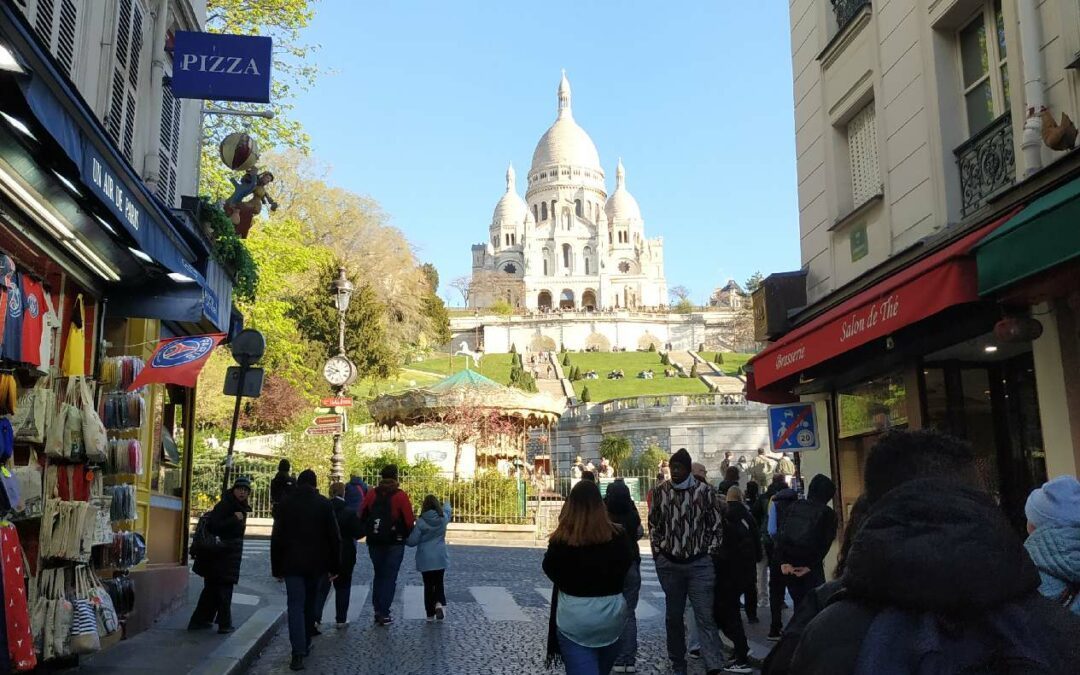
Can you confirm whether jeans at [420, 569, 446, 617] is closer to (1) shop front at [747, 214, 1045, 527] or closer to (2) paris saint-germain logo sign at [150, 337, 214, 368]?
(2) paris saint-germain logo sign at [150, 337, 214, 368]

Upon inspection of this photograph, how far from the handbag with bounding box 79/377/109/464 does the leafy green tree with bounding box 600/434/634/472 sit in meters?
36.7

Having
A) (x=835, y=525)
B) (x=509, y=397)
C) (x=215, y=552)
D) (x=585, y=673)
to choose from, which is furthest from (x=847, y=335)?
(x=509, y=397)

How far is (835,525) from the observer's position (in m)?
8.41

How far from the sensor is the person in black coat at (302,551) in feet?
26.9

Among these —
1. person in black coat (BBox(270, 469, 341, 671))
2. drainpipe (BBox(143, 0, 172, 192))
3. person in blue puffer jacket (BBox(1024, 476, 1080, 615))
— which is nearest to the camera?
person in blue puffer jacket (BBox(1024, 476, 1080, 615))

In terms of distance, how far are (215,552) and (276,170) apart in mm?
35408

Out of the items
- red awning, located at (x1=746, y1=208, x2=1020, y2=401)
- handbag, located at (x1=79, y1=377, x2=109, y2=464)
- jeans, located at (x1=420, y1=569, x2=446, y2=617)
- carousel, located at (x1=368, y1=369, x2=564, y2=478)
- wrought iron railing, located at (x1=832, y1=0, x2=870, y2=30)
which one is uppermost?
wrought iron railing, located at (x1=832, y1=0, x2=870, y2=30)

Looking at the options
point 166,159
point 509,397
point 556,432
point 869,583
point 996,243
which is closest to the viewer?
point 869,583

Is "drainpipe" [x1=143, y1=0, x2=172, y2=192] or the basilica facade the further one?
the basilica facade

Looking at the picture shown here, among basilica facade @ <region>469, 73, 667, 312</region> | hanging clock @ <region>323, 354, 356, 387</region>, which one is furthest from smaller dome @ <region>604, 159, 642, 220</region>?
hanging clock @ <region>323, 354, 356, 387</region>

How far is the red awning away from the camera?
24.3 feet

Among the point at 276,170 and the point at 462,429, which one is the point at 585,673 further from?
the point at 276,170

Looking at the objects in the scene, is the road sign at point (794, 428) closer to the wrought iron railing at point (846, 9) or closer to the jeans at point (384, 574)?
the wrought iron railing at point (846, 9)

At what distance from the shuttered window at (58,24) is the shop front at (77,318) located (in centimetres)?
115
